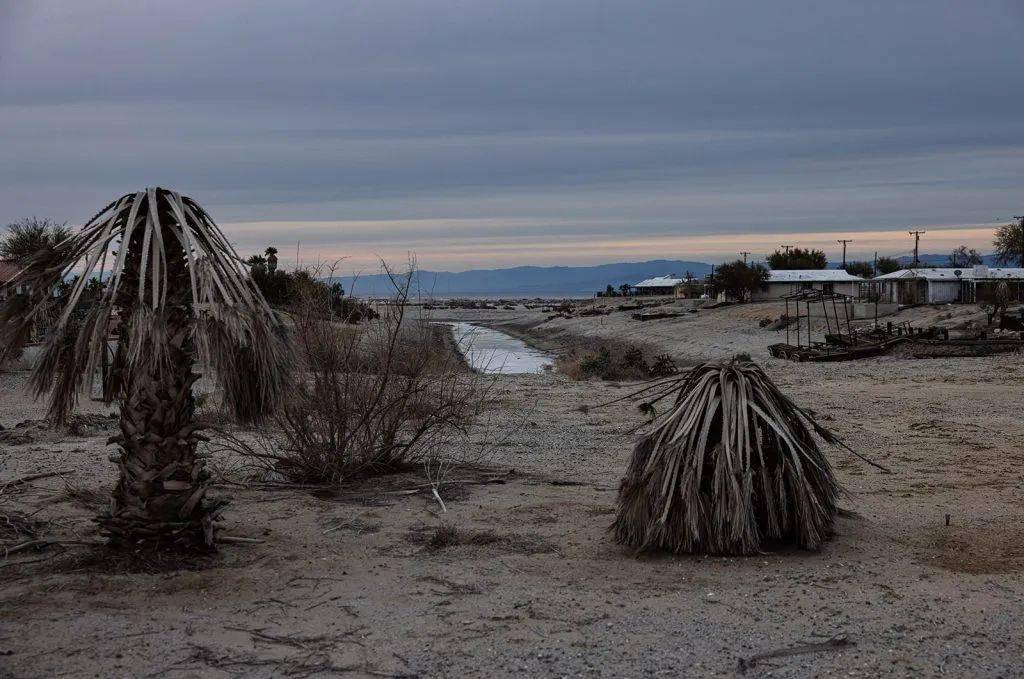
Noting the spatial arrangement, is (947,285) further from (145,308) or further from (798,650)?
(145,308)

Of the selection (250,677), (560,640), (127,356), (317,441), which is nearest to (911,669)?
(560,640)

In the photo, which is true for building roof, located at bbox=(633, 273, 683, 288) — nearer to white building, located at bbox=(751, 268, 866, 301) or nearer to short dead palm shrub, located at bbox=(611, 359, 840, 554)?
white building, located at bbox=(751, 268, 866, 301)

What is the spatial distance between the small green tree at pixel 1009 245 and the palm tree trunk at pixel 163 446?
288ft

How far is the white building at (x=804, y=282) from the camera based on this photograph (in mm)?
78000

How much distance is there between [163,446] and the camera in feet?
21.6

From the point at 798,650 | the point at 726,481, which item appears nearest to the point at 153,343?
the point at 726,481

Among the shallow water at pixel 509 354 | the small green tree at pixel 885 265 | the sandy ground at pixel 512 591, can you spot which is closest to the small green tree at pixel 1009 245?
the small green tree at pixel 885 265

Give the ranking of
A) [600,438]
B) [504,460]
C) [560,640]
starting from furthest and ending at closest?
[600,438] → [504,460] → [560,640]

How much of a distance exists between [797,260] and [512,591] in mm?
97418

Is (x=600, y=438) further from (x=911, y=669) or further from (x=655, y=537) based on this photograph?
(x=911, y=669)

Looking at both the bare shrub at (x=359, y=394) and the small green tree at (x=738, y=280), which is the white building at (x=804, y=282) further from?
the bare shrub at (x=359, y=394)

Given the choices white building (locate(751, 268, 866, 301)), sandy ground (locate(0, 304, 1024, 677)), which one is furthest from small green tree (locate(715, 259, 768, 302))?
sandy ground (locate(0, 304, 1024, 677))

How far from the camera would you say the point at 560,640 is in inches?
213

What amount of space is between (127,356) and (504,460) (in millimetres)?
5648
